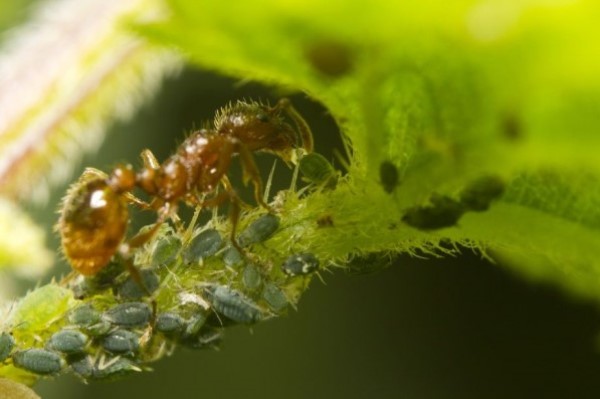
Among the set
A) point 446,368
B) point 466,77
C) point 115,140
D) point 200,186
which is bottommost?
point 446,368

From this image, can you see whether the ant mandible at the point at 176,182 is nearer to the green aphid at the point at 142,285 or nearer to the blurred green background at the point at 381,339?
the green aphid at the point at 142,285

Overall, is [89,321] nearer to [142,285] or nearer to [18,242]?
[142,285]

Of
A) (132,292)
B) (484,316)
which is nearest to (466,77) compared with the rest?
(132,292)

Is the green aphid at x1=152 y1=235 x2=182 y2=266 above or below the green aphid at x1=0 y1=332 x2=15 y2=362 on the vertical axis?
above

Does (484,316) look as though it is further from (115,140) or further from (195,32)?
(195,32)

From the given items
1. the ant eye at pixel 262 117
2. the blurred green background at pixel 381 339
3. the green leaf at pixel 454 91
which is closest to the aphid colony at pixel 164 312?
the green leaf at pixel 454 91


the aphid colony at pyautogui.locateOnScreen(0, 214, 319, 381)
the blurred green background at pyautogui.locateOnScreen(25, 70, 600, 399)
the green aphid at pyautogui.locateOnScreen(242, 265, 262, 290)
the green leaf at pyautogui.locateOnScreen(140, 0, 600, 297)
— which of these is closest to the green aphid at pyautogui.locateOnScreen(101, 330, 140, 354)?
the aphid colony at pyautogui.locateOnScreen(0, 214, 319, 381)

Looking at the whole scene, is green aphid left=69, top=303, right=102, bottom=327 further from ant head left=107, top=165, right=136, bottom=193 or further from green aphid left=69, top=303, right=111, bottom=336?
ant head left=107, top=165, right=136, bottom=193

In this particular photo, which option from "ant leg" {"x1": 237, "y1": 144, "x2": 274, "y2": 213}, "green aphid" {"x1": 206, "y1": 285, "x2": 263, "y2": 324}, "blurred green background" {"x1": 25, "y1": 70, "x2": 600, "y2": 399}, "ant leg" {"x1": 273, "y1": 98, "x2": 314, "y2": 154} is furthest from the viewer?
"blurred green background" {"x1": 25, "y1": 70, "x2": 600, "y2": 399}
